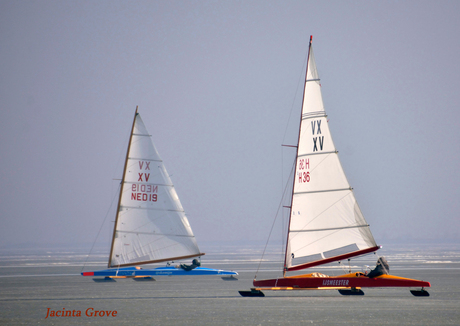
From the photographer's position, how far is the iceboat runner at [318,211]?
28906 millimetres

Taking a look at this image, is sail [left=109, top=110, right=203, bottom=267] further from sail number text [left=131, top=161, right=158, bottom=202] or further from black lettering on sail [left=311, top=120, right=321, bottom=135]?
black lettering on sail [left=311, top=120, right=321, bottom=135]

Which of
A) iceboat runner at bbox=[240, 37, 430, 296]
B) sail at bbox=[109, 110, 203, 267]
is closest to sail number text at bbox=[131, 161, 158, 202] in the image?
sail at bbox=[109, 110, 203, 267]

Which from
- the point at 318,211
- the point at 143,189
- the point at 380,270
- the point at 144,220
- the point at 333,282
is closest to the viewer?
the point at 380,270

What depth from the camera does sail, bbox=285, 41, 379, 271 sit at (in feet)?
95.3

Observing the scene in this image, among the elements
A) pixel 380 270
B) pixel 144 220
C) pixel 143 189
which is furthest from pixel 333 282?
pixel 143 189

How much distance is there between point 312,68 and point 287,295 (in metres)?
11.6

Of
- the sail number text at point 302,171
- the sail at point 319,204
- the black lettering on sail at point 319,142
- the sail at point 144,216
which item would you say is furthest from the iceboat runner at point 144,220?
the black lettering on sail at point 319,142

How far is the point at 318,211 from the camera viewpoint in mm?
29219

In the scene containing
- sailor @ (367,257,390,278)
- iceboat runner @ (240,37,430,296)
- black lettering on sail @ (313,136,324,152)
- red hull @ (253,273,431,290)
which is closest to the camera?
red hull @ (253,273,431,290)

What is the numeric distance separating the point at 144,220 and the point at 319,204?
47.8 ft

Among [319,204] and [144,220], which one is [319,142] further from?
[144,220]

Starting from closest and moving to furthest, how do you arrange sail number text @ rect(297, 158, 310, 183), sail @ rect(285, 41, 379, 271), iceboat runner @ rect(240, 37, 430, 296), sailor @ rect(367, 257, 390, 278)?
sailor @ rect(367, 257, 390, 278) < iceboat runner @ rect(240, 37, 430, 296) < sail @ rect(285, 41, 379, 271) < sail number text @ rect(297, 158, 310, 183)

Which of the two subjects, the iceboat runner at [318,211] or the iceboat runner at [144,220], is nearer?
the iceboat runner at [318,211]

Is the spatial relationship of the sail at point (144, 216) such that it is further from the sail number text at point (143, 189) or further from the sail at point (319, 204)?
the sail at point (319, 204)
